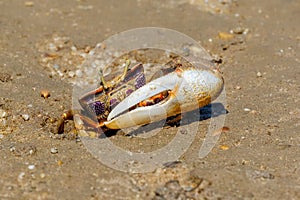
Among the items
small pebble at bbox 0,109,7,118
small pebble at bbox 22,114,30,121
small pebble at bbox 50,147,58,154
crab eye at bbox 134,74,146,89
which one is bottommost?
small pebble at bbox 50,147,58,154

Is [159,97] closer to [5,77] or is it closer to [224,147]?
[224,147]

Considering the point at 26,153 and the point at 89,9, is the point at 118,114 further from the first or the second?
the point at 89,9

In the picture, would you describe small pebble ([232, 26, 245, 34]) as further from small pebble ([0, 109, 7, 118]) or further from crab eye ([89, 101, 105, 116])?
small pebble ([0, 109, 7, 118])

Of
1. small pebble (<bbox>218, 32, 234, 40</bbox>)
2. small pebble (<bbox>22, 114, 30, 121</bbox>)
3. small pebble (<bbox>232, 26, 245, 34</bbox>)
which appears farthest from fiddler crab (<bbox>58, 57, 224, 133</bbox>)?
small pebble (<bbox>232, 26, 245, 34</bbox>)

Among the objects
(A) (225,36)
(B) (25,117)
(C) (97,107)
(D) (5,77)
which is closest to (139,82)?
(C) (97,107)

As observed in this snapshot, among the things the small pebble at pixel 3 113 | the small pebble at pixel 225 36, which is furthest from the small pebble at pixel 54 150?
the small pebble at pixel 225 36

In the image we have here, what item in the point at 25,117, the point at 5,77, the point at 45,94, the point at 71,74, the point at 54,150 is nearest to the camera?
the point at 54,150

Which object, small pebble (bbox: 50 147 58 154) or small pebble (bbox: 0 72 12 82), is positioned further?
small pebble (bbox: 0 72 12 82)
